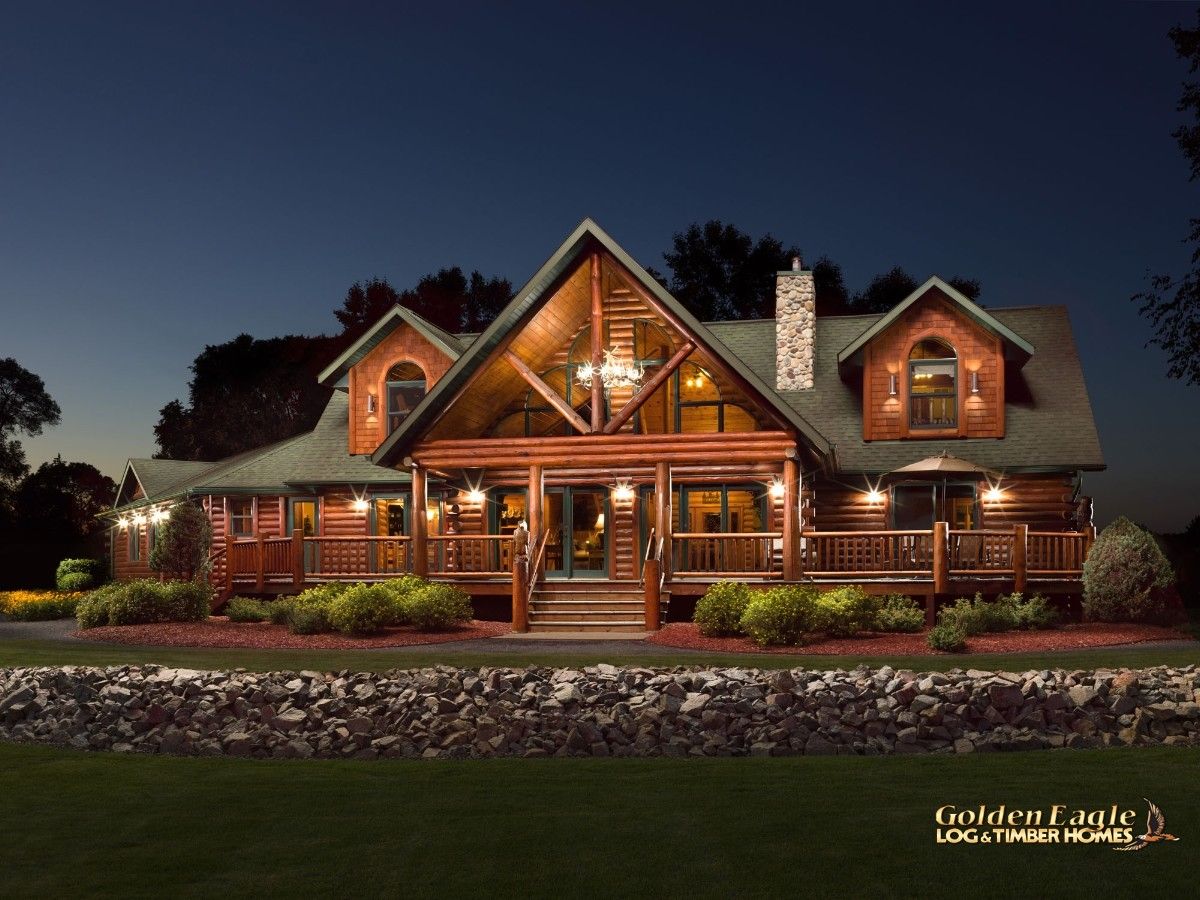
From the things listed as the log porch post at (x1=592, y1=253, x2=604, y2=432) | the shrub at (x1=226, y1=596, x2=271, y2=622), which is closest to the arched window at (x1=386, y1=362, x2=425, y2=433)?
the shrub at (x1=226, y1=596, x2=271, y2=622)

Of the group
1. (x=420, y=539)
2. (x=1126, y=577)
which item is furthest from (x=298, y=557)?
(x=1126, y=577)

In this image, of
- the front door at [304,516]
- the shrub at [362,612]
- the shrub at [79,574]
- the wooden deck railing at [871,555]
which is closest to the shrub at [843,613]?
the wooden deck railing at [871,555]

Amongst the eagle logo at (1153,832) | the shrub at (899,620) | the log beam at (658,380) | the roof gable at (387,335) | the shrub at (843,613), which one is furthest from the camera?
the roof gable at (387,335)

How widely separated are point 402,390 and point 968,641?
52.2ft

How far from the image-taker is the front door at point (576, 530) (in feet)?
85.4

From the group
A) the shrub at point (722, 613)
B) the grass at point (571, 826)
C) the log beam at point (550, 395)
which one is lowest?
the grass at point (571, 826)

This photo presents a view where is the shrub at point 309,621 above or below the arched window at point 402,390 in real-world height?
below

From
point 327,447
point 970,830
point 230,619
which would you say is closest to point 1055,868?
point 970,830

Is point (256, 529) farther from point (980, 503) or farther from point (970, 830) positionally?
point (970, 830)

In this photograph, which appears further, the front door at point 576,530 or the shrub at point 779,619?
the front door at point 576,530

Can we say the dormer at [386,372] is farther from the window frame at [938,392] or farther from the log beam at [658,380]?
the window frame at [938,392]

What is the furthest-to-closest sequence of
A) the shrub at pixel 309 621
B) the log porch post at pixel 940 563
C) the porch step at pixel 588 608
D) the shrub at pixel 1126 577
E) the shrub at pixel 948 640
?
the porch step at pixel 588 608 < the log porch post at pixel 940 563 < the shrub at pixel 309 621 < the shrub at pixel 1126 577 < the shrub at pixel 948 640

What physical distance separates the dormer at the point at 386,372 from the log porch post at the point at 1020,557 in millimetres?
13458

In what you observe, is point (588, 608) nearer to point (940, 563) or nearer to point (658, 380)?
point (658, 380)
